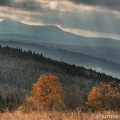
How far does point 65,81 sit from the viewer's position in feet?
643

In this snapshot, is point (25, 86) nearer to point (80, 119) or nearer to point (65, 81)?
point (65, 81)

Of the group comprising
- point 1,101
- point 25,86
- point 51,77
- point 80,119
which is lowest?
point 25,86

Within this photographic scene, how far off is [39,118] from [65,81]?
187399mm

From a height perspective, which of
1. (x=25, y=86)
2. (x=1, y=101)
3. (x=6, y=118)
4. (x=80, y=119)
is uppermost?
(x=80, y=119)

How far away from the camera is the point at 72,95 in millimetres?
65812

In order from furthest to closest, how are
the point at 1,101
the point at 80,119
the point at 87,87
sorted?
the point at 87,87 < the point at 1,101 < the point at 80,119

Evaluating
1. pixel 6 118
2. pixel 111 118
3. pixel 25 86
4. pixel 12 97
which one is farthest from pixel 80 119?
pixel 25 86

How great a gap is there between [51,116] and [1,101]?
160ft

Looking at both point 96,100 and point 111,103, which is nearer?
point 111,103

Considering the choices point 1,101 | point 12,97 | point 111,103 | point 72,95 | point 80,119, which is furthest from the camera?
point 72,95

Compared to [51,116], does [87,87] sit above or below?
below

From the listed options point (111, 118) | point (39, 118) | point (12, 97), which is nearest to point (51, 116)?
point (39, 118)

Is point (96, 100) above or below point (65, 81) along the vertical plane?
above

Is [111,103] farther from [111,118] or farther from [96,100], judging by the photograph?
[111,118]
